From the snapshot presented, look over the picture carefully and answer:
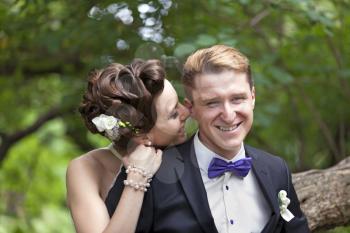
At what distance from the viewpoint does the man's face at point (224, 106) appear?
3.02 m

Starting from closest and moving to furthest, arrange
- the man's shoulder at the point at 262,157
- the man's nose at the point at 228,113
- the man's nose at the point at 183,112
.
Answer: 1. the man's nose at the point at 228,113
2. the man's nose at the point at 183,112
3. the man's shoulder at the point at 262,157

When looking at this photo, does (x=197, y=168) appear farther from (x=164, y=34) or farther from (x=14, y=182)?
(x=14, y=182)

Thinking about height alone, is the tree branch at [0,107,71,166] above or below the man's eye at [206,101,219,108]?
below

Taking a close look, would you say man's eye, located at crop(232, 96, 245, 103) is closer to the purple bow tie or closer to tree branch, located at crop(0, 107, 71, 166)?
the purple bow tie

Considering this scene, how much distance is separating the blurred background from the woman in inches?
9.5

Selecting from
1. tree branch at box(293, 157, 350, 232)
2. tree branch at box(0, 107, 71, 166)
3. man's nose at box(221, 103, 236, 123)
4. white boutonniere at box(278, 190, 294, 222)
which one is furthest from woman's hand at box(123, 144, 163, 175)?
tree branch at box(0, 107, 71, 166)

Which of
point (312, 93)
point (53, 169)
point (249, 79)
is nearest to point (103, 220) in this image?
point (249, 79)

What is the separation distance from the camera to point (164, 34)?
4.75m

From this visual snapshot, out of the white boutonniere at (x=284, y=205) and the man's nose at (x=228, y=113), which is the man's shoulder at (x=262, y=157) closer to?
the white boutonniere at (x=284, y=205)

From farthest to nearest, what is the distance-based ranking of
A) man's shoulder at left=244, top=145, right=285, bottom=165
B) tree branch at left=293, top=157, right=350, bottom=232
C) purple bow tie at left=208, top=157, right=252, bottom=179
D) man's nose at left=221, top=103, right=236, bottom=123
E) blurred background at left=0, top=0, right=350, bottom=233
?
blurred background at left=0, top=0, right=350, bottom=233 → tree branch at left=293, top=157, right=350, bottom=232 → man's shoulder at left=244, top=145, right=285, bottom=165 → purple bow tie at left=208, top=157, right=252, bottom=179 → man's nose at left=221, top=103, right=236, bottom=123

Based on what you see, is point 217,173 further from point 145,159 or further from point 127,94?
point 127,94

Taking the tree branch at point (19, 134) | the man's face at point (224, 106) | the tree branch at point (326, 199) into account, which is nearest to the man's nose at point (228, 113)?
the man's face at point (224, 106)

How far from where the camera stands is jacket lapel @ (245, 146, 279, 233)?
10.5 feet

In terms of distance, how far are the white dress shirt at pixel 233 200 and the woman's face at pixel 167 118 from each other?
0.10 metres
